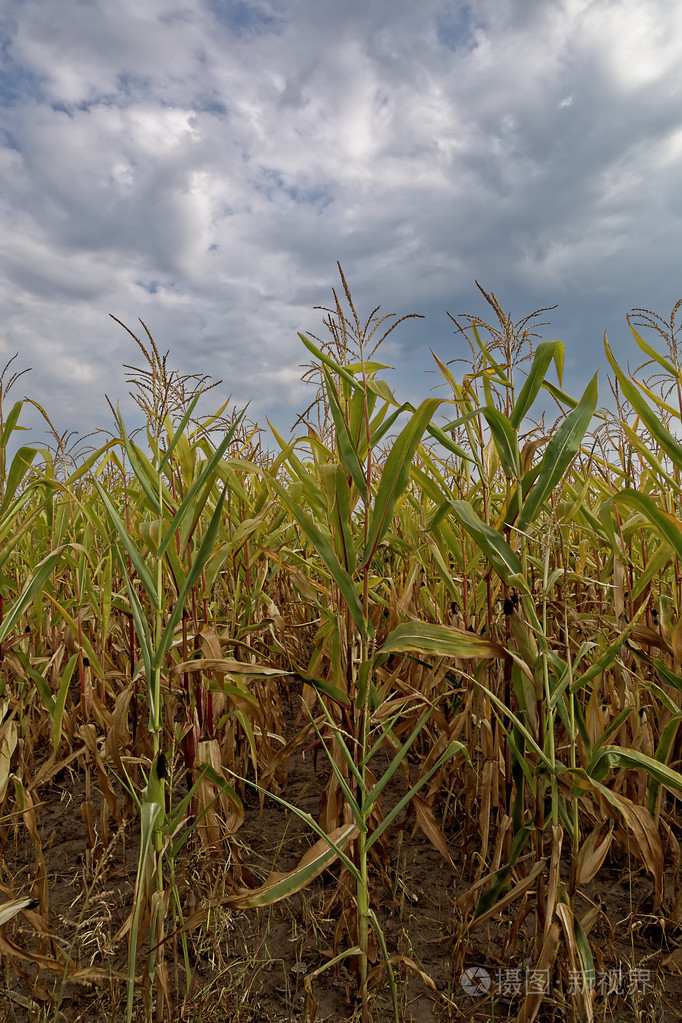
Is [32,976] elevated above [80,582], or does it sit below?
below

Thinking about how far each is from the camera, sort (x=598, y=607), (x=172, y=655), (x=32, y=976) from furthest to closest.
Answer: (x=598, y=607)
(x=172, y=655)
(x=32, y=976)

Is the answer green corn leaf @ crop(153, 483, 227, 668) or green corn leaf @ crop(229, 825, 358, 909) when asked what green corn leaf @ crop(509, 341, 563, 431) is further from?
green corn leaf @ crop(229, 825, 358, 909)

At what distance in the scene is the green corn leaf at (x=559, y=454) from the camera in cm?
132

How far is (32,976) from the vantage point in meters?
1.55

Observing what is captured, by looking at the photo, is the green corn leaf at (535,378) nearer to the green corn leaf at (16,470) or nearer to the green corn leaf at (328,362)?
the green corn leaf at (328,362)

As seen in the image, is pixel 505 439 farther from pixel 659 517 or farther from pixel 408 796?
pixel 408 796

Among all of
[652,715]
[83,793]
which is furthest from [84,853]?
[652,715]

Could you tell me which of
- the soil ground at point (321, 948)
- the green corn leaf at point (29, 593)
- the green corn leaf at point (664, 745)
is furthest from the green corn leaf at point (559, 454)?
the green corn leaf at point (29, 593)

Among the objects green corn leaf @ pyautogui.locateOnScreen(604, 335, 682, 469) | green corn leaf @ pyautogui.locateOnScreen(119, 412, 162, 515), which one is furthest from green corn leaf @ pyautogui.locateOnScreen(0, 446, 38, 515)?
green corn leaf @ pyautogui.locateOnScreen(604, 335, 682, 469)

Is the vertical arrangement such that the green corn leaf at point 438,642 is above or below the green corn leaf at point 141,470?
below

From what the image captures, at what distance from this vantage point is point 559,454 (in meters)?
1.33

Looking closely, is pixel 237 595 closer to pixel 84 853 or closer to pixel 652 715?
pixel 84 853

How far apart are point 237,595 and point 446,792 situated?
3.46 feet

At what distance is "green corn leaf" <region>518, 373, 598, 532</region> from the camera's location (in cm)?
132
